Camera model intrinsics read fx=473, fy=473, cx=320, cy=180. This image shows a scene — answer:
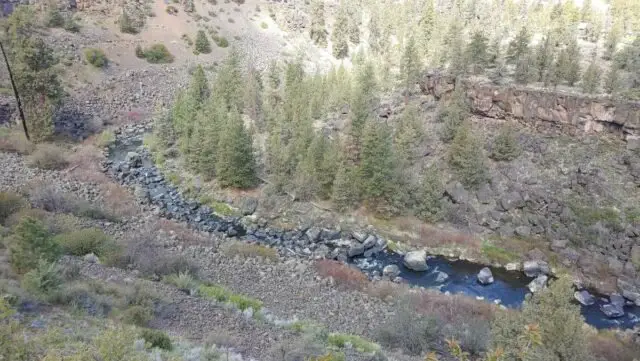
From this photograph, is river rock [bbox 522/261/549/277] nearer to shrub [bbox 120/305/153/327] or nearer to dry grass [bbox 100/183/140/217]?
shrub [bbox 120/305/153/327]

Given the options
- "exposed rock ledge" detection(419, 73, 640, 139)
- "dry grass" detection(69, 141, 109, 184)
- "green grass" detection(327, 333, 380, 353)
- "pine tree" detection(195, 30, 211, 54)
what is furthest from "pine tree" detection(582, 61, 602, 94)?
"pine tree" detection(195, 30, 211, 54)

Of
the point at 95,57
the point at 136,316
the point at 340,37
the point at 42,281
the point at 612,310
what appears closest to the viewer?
the point at 42,281

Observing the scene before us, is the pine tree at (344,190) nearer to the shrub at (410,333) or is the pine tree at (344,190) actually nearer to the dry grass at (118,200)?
the dry grass at (118,200)

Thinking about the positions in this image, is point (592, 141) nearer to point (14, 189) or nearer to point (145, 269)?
point (145, 269)

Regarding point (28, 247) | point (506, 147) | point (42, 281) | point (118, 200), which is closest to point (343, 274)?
point (28, 247)

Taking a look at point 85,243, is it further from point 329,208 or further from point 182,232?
point 329,208
